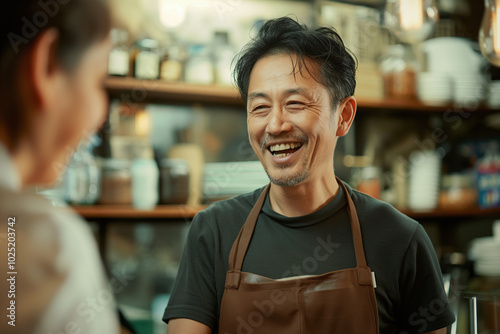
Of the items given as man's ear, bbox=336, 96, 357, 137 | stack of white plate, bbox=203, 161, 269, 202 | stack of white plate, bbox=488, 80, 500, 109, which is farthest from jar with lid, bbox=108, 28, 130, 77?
stack of white plate, bbox=488, 80, 500, 109

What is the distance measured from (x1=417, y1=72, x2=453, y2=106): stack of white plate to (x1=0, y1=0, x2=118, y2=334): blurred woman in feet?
5.75

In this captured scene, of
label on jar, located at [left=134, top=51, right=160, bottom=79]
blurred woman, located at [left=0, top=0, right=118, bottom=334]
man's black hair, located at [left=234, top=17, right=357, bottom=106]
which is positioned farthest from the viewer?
label on jar, located at [left=134, top=51, right=160, bottom=79]

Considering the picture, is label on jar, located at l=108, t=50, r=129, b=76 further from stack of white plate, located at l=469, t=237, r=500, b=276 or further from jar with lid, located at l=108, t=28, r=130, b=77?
stack of white plate, located at l=469, t=237, r=500, b=276

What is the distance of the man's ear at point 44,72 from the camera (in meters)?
1.18

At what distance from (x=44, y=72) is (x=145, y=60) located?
1.01 metres

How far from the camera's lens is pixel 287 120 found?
4.30 feet

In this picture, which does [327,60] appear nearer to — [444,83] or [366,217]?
[366,217]

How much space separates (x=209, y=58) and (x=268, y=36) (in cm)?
96

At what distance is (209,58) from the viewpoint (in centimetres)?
231

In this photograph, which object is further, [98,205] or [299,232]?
[98,205]

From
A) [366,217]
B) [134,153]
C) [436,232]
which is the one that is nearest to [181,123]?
[134,153]

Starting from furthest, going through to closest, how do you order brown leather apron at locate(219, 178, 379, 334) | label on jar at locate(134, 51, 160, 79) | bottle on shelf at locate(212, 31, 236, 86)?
bottle on shelf at locate(212, 31, 236, 86) < label on jar at locate(134, 51, 160, 79) < brown leather apron at locate(219, 178, 379, 334)

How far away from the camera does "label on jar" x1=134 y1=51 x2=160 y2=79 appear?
216cm

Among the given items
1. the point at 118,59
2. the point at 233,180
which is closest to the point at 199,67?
the point at 118,59
